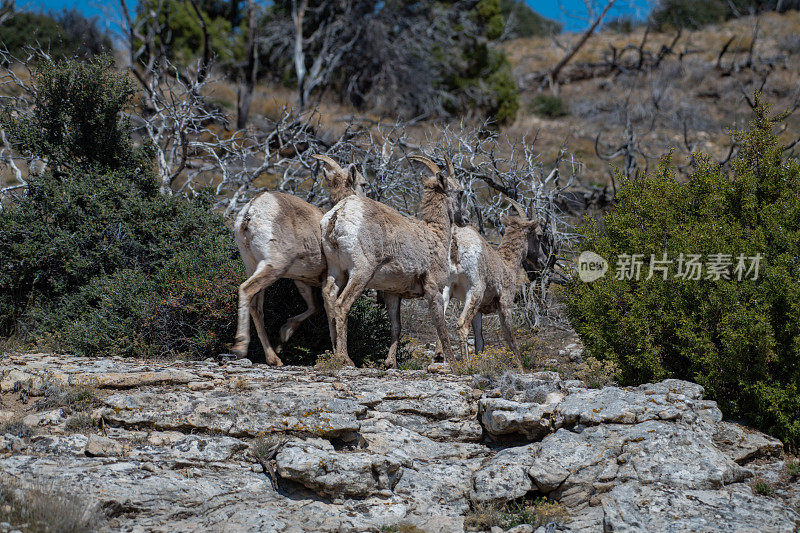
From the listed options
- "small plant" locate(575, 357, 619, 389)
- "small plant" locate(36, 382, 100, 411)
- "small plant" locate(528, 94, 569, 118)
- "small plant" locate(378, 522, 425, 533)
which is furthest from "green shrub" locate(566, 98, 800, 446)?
"small plant" locate(528, 94, 569, 118)

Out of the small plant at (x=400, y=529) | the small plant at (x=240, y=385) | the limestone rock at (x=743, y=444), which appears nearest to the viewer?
the small plant at (x=400, y=529)

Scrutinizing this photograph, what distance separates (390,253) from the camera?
951cm

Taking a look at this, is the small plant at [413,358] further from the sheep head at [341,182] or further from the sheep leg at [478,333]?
the sheep head at [341,182]

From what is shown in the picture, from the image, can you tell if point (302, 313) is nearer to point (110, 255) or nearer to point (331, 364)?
point (331, 364)

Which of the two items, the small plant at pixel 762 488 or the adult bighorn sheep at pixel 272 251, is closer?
the small plant at pixel 762 488

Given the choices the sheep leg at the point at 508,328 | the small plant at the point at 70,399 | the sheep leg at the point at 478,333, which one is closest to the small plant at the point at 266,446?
the small plant at the point at 70,399

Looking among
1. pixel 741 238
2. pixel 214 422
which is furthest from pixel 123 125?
pixel 741 238

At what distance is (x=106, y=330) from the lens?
30.9ft

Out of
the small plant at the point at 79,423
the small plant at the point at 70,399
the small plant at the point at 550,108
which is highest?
the small plant at the point at 550,108

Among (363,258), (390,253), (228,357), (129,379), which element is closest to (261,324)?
(228,357)

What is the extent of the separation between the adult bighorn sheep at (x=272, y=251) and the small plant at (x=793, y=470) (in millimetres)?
6232

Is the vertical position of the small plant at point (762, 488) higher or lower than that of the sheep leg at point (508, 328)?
lower

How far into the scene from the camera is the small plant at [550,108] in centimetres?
3391

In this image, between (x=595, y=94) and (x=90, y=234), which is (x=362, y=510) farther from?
(x=595, y=94)
